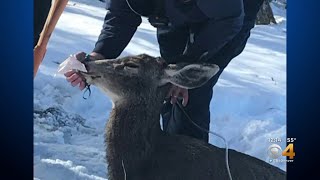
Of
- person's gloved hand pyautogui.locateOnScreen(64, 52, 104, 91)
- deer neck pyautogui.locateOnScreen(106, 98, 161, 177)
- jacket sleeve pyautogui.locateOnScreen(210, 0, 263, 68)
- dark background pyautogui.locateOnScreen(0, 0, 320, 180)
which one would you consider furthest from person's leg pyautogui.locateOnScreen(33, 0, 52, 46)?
jacket sleeve pyautogui.locateOnScreen(210, 0, 263, 68)

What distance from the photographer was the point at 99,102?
261 cm

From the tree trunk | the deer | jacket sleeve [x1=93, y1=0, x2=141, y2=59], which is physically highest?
the tree trunk

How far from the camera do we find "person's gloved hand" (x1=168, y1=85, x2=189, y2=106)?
2.64 m

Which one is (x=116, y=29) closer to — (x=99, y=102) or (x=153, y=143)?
(x=99, y=102)

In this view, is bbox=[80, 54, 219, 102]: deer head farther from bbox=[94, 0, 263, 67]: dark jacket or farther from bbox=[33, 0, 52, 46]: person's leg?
bbox=[33, 0, 52, 46]: person's leg

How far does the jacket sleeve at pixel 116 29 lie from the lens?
263 centimetres

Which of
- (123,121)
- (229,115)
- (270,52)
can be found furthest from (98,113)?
(270,52)

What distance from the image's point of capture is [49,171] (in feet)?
8.45

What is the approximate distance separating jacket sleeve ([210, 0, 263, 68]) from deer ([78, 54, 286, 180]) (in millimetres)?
61

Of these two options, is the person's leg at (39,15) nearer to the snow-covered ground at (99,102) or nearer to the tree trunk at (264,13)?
the snow-covered ground at (99,102)

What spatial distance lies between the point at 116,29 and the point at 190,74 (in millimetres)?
343
